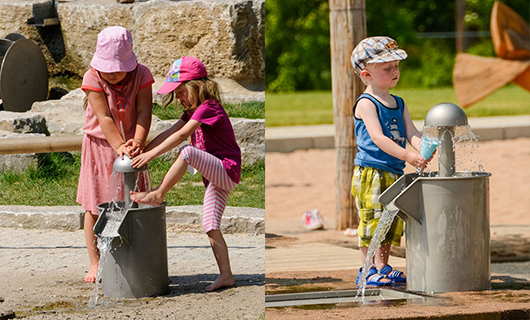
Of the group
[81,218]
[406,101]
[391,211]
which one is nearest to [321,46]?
[406,101]

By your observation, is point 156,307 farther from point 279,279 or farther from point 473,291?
point 473,291

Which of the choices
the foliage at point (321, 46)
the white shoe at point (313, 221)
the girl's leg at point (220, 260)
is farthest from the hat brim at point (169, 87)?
the foliage at point (321, 46)

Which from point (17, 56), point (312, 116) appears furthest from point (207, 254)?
point (312, 116)

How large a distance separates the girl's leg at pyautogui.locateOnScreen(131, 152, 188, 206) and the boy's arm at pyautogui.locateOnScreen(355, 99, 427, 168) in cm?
77

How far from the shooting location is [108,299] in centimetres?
328

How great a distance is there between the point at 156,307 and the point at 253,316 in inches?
16.8

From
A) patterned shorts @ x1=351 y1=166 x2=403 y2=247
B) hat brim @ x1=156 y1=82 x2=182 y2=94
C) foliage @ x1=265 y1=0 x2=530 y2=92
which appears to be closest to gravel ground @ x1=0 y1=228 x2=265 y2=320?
patterned shorts @ x1=351 y1=166 x2=403 y2=247

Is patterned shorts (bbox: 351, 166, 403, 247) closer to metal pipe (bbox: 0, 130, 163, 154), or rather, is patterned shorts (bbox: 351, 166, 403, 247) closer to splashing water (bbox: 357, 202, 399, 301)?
splashing water (bbox: 357, 202, 399, 301)

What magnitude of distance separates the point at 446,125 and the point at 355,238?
2292 millimetres

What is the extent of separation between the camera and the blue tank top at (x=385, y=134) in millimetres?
3256

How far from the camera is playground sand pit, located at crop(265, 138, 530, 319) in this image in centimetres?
279

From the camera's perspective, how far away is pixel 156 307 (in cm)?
311

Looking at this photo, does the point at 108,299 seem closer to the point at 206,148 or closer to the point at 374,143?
the point at 206,148

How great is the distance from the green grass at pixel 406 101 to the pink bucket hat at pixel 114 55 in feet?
27.4
